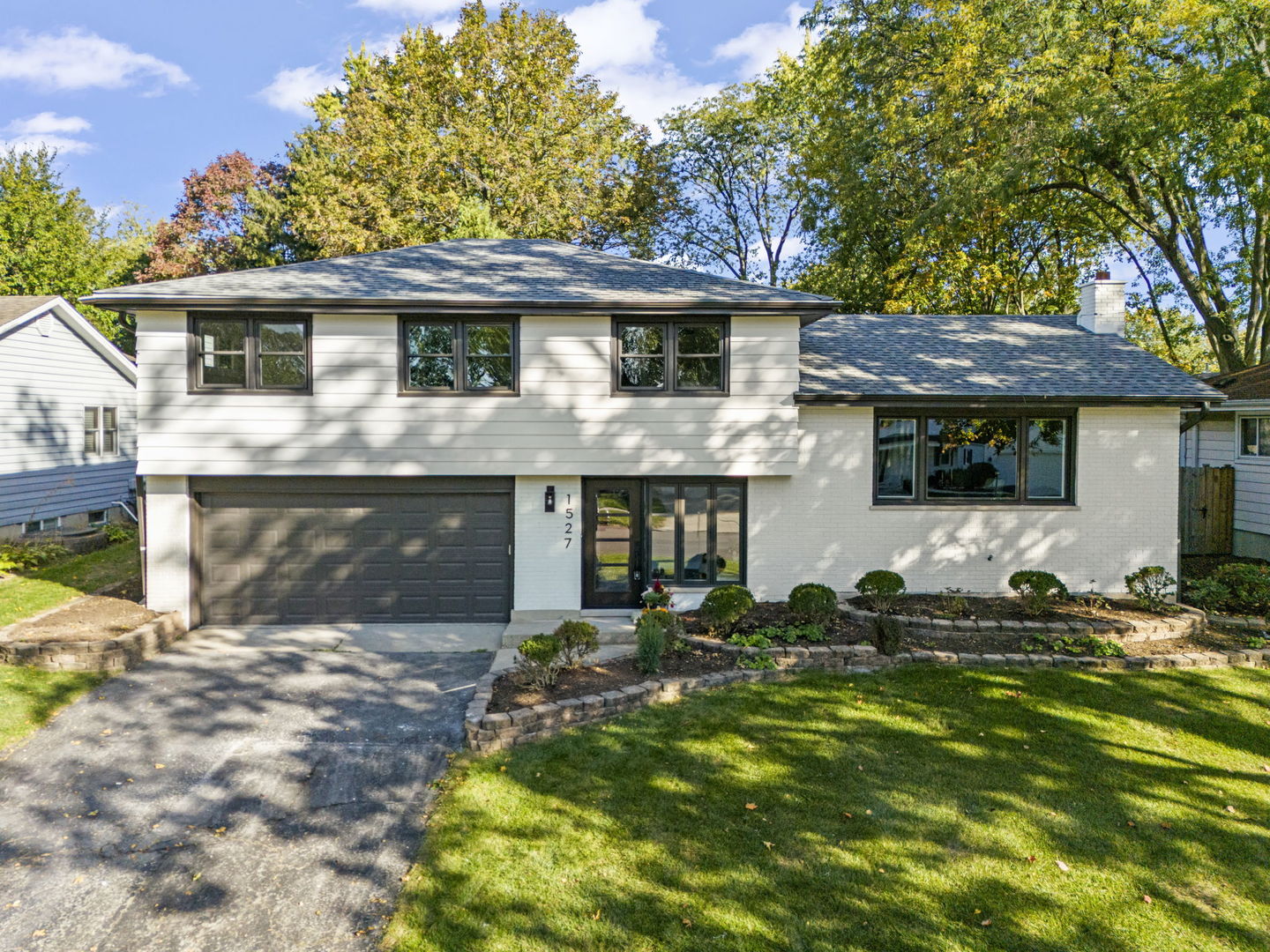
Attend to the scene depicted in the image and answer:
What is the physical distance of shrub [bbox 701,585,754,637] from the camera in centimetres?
875

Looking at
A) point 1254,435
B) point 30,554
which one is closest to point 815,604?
point 1254,435

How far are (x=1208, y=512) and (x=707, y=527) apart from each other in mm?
10962

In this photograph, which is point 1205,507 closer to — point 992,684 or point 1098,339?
point 1098,339

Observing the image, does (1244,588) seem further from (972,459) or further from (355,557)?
(355,557)

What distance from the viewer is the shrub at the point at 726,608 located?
875 centimetres

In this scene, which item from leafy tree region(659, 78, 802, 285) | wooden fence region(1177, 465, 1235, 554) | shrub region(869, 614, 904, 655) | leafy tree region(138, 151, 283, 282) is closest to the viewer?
shrub region(869, 614, 904, 655)

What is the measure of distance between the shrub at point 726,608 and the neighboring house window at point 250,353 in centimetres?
645

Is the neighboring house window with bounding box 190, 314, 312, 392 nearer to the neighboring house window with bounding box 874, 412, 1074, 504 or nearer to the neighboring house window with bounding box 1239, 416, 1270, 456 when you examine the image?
the neighboring house window with bounding box 874, 412, 1074, 504

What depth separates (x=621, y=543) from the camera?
1064 cm

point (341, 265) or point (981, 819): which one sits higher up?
point (341, 265)

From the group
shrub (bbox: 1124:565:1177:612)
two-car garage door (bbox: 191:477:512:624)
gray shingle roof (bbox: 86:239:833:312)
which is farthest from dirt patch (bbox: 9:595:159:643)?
shrub (bbox: 1124:565:1177:612)

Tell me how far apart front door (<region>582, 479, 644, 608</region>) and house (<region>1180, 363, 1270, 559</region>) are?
10.7 metres

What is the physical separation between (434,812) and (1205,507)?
15.8 metres

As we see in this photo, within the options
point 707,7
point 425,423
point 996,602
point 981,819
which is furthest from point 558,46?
point 981,819
